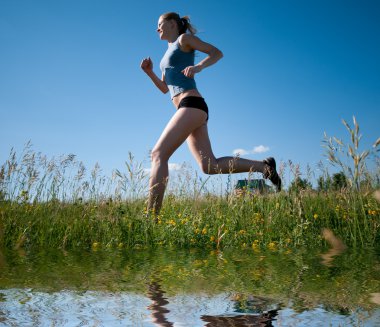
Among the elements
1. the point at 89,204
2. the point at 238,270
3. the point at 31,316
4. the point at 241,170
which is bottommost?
the point at 31,316

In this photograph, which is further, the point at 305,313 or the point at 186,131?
the point at 186,131

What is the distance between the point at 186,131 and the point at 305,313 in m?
3.82

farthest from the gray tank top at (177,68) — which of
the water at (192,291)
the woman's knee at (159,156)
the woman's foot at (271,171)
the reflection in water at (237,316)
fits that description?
the reflection in water at (237,316)

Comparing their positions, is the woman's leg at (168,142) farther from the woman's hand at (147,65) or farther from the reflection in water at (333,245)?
the reflection in water at (333,245)

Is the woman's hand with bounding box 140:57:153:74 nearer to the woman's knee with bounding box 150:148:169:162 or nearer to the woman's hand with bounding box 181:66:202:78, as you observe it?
the woman's hand with bounding box 181:66:202:78

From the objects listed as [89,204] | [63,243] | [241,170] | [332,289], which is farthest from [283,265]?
[241,170]

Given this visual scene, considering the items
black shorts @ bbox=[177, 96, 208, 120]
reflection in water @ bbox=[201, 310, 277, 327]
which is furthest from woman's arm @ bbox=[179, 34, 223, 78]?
reflection in water @ bbox=[201, 310, 277, 327]

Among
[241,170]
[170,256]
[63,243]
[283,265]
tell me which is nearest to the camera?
[283,265]

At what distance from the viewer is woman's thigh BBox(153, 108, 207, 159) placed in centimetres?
484

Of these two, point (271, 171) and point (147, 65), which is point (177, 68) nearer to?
point (147, 65)

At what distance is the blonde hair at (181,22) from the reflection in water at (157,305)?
4.33 meters

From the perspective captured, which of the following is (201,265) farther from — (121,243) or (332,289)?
(121,243)

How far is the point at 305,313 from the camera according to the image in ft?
3.85

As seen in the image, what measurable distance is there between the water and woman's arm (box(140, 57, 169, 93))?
3647mm
